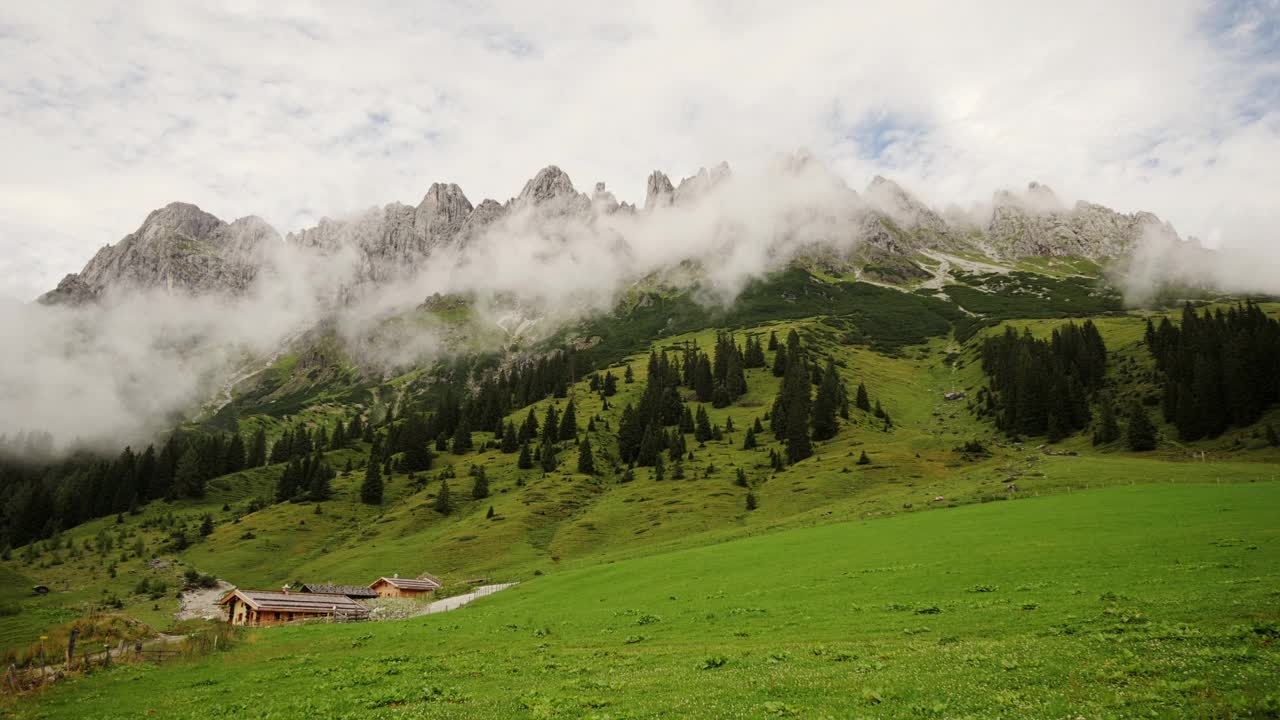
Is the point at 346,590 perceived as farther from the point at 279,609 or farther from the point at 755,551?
the point at 755,551

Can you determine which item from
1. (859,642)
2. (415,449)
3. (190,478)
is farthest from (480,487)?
(859,642)

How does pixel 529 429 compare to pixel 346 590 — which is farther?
pixel 529 429

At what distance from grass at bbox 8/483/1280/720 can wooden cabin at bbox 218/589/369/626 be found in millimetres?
20224

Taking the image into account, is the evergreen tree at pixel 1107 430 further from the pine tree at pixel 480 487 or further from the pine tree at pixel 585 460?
the pine tree at pixel 480 487

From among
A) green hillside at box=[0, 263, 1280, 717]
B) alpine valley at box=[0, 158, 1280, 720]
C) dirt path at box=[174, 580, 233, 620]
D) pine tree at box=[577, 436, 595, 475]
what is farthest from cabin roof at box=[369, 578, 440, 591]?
pine tree at box=[577, 436, 595, 475]

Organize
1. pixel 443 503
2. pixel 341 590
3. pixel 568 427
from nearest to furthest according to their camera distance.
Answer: pixel 341 590 → pixel 443 503 → pixel 568 427

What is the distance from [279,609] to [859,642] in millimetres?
72770

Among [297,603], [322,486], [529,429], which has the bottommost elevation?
[297,603]

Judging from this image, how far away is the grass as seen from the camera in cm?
1742

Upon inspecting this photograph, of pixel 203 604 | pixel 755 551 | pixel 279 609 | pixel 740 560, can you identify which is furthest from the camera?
pixel 203 604

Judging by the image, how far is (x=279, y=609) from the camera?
249 ft

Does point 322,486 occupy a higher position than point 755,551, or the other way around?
point 755,551

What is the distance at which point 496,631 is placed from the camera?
1709 inches

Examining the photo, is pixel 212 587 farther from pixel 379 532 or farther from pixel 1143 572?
pixel 1143 572
